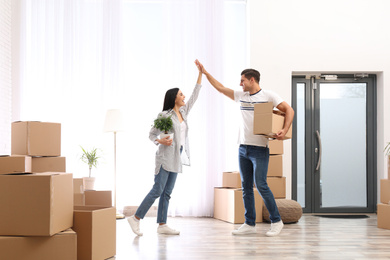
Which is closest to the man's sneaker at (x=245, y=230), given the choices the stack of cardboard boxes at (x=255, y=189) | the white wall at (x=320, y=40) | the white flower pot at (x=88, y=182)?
the stack of cardboard boxes at (x=255, y=189)

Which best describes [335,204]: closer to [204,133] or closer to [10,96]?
[204,133]

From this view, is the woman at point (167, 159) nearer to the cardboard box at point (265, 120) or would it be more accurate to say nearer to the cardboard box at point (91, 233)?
the cardboard box at point (265, 120)

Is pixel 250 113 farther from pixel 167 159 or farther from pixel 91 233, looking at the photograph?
pixel 91 233

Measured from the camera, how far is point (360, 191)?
6023 mm

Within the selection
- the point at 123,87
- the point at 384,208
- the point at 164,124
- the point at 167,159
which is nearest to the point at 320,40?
the point at 384,208

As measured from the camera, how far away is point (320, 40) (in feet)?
19.2

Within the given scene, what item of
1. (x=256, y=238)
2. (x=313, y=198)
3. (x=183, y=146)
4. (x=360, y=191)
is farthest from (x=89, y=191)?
(x=360, y=191)

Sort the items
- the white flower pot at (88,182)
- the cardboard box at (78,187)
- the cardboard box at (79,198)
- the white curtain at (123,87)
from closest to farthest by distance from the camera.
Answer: the cardboard box at (79,198), the cardboard box at (78,187), the white flower pot at (88,182), the white curtain at (123,87)

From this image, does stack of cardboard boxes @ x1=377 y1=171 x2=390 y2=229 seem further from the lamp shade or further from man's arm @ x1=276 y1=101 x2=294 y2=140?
the lamp shade

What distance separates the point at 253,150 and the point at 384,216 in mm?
1694

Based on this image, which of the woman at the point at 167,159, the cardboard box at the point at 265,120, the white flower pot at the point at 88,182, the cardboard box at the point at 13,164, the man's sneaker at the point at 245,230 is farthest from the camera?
the white flower pot at the point at 88,182

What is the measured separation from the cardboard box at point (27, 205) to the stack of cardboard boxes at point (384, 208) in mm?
3332

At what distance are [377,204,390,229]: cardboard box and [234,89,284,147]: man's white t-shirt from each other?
160cm

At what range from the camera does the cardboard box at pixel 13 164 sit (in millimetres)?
3539
